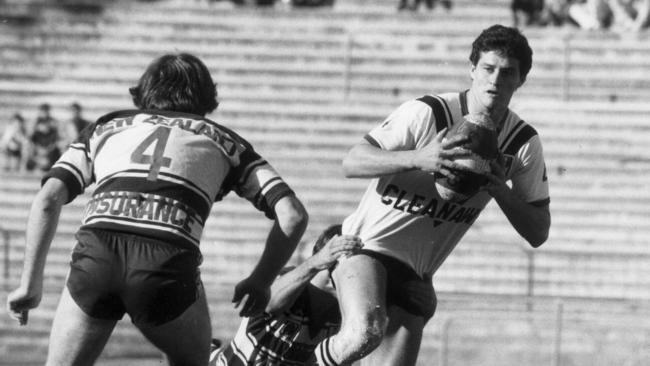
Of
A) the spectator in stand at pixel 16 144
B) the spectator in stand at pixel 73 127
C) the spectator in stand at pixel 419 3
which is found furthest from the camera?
the spectator in stand at pixel 419 3

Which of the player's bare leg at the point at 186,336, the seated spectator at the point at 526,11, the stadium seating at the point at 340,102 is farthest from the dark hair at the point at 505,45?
the seated spectator at the point at 526,11

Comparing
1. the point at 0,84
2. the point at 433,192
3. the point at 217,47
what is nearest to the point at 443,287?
the point at 217,47

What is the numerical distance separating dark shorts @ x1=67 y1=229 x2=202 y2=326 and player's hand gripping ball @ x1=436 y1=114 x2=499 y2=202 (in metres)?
1.23

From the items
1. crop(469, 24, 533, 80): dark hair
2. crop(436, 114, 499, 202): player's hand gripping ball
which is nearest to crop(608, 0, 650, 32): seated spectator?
crop(469, 24, 533, 80): dark hair

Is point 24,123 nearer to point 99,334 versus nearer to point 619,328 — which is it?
point 619,328

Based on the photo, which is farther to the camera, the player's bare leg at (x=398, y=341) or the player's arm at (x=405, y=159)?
the player's bare leg at (x=398, y=341)

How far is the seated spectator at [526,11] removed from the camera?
1694 cm

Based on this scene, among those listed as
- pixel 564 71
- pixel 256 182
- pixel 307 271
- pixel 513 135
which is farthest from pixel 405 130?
pixel 564 71

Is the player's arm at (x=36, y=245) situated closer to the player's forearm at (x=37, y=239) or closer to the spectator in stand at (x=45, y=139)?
the player's forearm at (x=37, y=239)

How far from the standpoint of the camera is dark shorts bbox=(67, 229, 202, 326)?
5020 mm

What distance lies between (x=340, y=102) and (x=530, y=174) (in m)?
10.9

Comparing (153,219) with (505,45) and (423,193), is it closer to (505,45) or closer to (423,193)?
(423,193)

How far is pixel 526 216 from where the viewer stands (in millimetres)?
6207

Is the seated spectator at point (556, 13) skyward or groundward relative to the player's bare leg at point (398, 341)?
groundward
